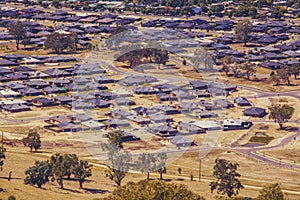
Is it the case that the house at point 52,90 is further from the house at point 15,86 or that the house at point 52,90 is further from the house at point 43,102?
the house at point 43,102

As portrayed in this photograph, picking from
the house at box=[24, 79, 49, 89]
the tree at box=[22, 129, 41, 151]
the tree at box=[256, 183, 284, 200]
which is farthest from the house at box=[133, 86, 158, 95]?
the tree at box=[256, 183, 284, 200]

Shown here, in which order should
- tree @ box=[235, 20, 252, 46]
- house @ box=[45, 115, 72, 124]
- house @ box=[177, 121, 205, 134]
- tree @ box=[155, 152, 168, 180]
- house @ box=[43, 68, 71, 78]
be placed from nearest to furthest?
1. tree @ box=[155, 152, 168, 180]
2. house @ box=[177, 121, 205, 134]
3. house @ box=[45, 115, 72, 124]
4. house @ box=[43, 68, 71, 78]
5. tree @ box=[235, 20, 252, 46]

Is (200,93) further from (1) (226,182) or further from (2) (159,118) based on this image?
(1) (226,182)

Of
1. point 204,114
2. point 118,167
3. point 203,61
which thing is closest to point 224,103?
point 204,114

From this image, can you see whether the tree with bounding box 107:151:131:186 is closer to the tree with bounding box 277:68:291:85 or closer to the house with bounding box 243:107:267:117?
the house with bounding box 243:107:267:117

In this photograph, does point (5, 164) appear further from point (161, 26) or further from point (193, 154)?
point (161, 26)

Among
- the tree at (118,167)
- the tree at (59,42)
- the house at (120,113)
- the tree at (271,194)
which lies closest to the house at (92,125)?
the house at (120,113)

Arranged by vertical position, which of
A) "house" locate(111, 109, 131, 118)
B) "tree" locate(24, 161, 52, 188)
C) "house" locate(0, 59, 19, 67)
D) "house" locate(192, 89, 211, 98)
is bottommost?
"house" locate(0, 59, 19, 67)
